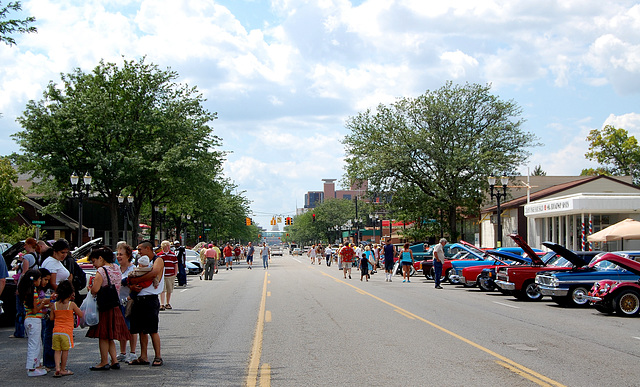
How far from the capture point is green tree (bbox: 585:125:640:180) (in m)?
69.2

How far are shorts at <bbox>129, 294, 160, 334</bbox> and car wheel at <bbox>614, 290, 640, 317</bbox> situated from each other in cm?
1231

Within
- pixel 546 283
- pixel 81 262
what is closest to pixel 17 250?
pixel 81 262

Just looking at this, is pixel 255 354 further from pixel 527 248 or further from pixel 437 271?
pixel 437 271

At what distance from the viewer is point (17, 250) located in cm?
1493

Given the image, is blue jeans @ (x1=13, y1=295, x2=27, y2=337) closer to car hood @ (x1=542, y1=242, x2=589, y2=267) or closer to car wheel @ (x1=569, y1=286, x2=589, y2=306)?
car hood @ (x1=542, y1=242, x2=589, y2=267)

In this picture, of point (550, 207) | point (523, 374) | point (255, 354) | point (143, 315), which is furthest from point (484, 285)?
point (143, 315)

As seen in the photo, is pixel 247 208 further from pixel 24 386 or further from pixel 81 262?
pixel 24 386

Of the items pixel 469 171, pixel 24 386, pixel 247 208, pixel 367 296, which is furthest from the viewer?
pixel 247 208

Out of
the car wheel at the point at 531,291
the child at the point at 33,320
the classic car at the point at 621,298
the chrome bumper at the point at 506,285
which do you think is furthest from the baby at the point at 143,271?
the car wheel at the point at 531,291

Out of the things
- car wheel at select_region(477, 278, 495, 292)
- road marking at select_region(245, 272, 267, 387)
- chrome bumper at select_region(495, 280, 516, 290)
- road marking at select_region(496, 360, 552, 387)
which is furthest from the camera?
car wheel at select_region(477, 278, 495, 292)

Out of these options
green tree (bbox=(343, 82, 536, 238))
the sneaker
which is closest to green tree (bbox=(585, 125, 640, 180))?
green tree (bbox=(343, 82, 536, 238))

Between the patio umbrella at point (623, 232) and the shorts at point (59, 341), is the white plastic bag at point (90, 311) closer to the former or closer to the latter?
the shorts at point (59, 341)

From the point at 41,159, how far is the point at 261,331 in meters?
35.2

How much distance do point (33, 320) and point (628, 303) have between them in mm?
14005
